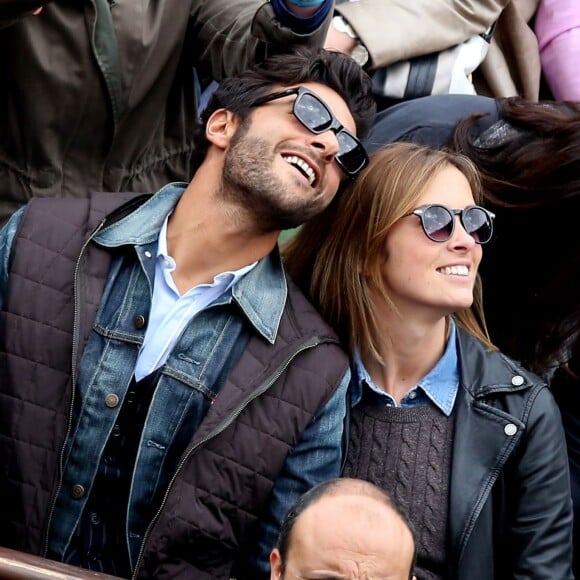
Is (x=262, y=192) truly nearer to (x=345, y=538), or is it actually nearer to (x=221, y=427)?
(x=221, y=427)

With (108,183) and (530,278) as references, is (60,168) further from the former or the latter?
(530,278)

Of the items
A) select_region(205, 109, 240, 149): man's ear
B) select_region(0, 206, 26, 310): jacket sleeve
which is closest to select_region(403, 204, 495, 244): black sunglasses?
select_region(205, 109, 240, 149): man's ear

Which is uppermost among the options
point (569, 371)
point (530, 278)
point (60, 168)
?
point (60, 168)

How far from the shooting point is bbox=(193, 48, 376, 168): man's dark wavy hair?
350cm

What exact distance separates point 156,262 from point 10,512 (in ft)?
2.52

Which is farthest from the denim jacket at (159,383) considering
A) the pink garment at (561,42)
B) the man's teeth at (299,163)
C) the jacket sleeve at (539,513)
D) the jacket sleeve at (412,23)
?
the pink garment at (561,42)

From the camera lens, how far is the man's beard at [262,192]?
3.27 m

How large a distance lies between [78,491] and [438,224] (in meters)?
1.22

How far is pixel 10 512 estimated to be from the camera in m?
3.13

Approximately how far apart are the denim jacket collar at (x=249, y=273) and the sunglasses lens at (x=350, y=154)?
1.04 feet

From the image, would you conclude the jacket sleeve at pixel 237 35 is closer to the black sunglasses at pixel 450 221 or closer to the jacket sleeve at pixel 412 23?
the jacket sleeve at pixel 412 23

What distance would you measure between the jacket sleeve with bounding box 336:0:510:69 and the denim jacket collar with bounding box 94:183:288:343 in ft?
2.63

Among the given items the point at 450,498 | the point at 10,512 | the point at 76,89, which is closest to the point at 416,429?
the point at 450,498

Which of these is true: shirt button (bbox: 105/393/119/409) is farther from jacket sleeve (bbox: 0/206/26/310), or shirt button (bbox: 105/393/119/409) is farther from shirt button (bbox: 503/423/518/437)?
shirt button (bbox: 503/423/518/437)
